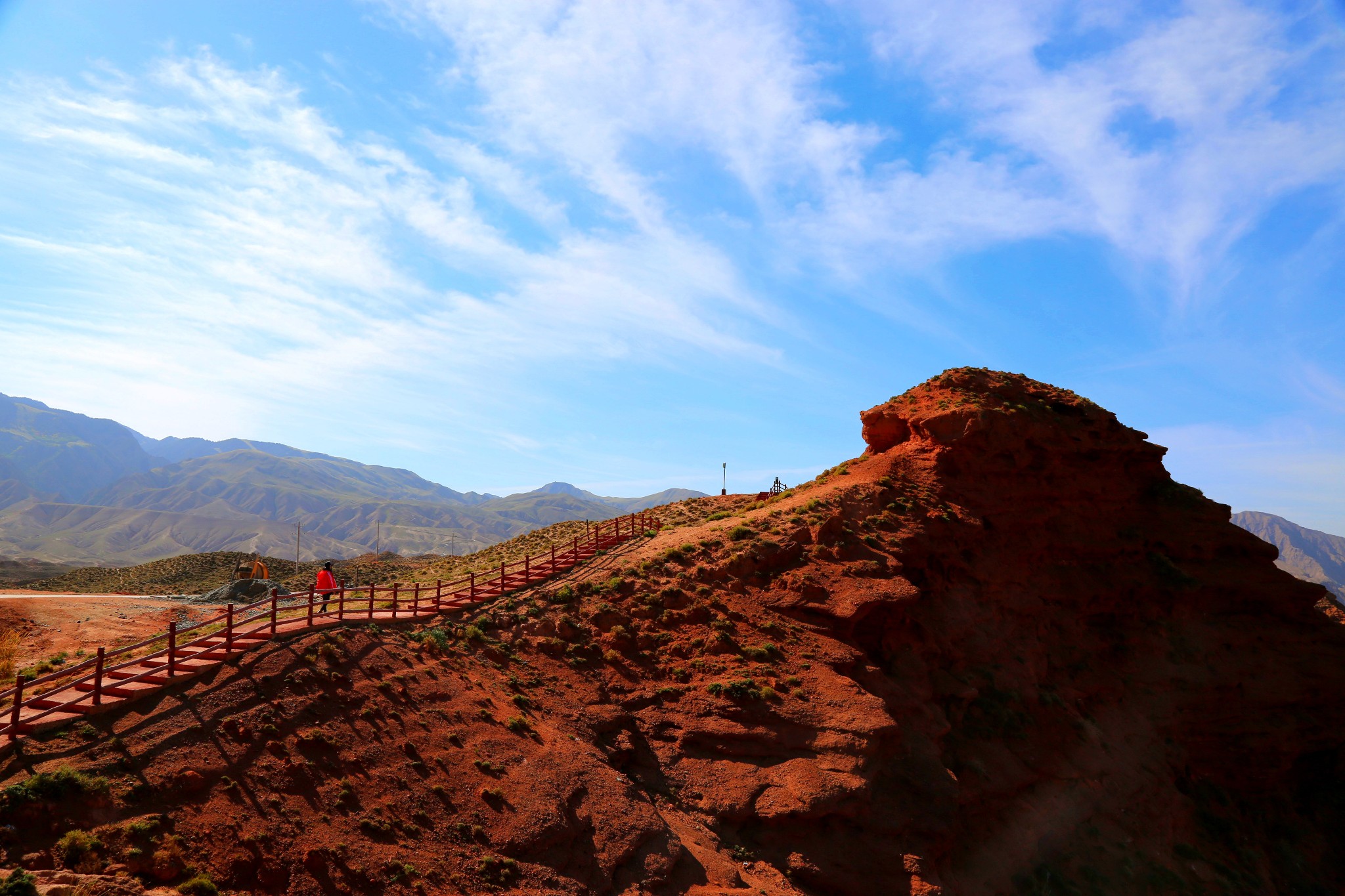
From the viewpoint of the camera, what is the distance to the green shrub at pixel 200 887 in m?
10.4

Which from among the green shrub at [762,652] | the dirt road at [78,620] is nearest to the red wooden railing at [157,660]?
the dirt road at [78,620]

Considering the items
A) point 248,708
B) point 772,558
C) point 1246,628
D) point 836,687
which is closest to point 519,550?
point 772,558

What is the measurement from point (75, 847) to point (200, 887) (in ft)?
5.77

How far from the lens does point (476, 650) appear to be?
2002cm

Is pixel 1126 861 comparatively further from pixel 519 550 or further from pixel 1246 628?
pixel 519 550

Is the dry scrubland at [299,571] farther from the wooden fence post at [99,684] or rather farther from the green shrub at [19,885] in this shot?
the green shrub at [19,885]

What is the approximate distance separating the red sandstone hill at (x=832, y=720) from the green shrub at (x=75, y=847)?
0.04 m

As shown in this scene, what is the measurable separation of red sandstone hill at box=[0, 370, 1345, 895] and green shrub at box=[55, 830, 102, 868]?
36mm

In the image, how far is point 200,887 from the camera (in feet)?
34.7

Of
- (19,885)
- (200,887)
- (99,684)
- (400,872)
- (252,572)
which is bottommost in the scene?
(400,872)

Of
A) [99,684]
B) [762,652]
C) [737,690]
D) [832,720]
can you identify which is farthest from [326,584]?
[832,720]

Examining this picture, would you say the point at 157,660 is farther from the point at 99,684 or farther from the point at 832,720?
the point at 832,720

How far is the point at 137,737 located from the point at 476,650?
8599 millimetres

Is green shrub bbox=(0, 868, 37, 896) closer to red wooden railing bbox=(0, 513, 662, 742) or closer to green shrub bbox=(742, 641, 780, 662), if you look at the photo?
red wooden railing bbox=(0, 513, 662, 742)
